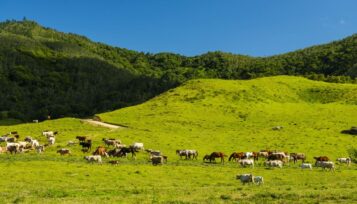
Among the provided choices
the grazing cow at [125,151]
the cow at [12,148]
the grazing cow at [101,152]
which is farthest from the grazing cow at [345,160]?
the cow at [12,148]

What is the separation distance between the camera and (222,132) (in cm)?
7569

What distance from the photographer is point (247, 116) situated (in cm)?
8912

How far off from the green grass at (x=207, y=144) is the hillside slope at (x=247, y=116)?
0.50ft

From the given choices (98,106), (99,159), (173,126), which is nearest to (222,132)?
(173,126)

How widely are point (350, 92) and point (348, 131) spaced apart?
125ft

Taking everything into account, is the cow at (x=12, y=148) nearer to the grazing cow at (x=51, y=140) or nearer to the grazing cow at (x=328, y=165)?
the grazing cow at (x=51, y=140)

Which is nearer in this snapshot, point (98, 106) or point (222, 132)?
point (222, 132)

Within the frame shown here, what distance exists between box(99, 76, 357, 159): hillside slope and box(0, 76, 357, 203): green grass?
0.15 metres

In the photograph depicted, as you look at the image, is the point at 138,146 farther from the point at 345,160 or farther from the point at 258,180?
the point at 258,180

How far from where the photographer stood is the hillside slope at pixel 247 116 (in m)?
66.6

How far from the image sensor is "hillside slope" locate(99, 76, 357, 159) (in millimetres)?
66625

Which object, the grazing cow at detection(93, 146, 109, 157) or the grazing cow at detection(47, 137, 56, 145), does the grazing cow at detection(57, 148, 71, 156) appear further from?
the grazing cow at detection(47, 137, 56, 145)

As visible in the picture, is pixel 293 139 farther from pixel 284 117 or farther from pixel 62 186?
pixel 62 186

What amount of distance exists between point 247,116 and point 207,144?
2532cm
